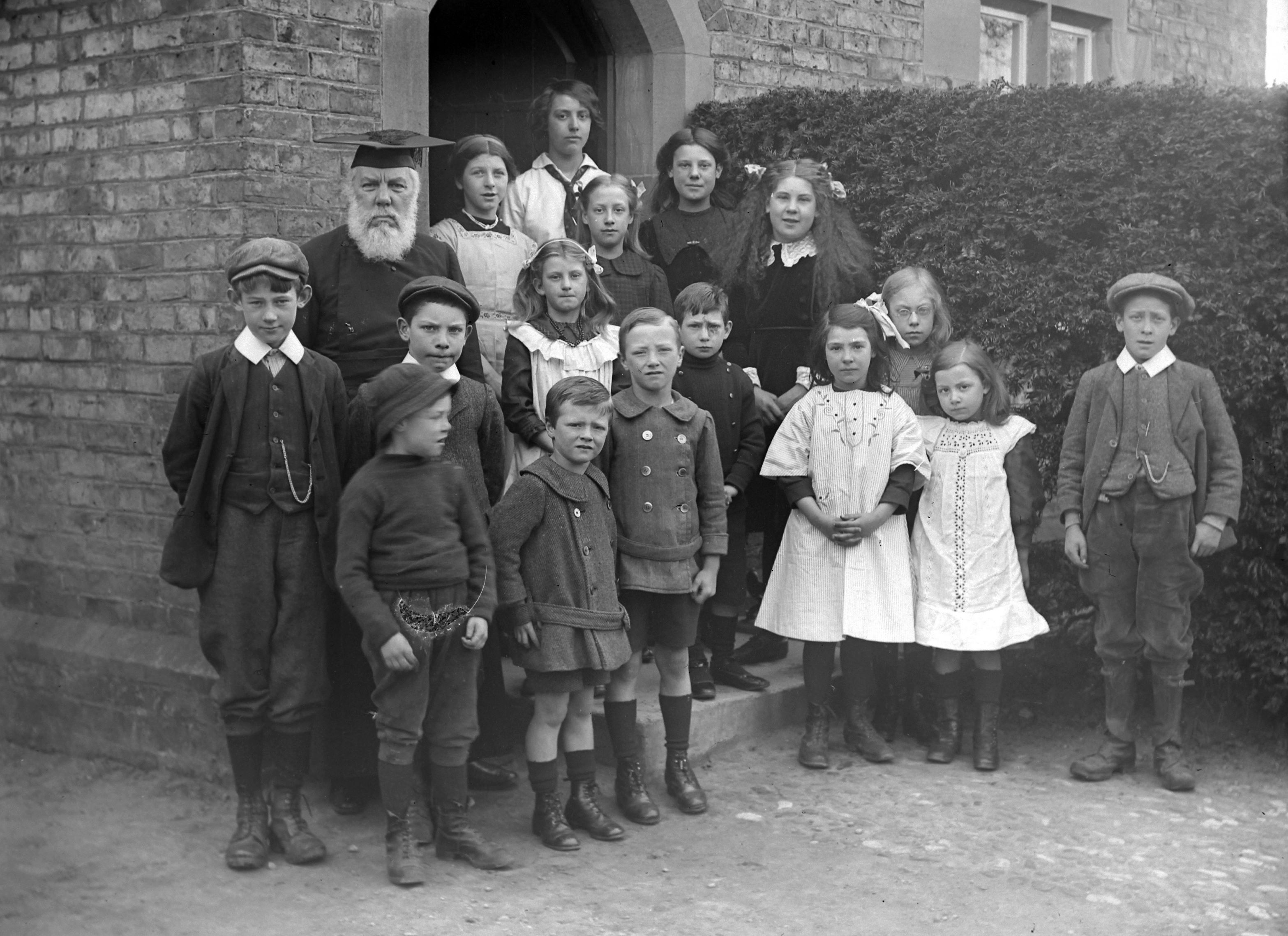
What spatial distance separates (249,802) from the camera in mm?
4742

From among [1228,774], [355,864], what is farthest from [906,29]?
[355,864]

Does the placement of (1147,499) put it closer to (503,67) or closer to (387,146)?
(387,146)

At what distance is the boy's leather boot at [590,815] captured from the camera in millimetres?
4918

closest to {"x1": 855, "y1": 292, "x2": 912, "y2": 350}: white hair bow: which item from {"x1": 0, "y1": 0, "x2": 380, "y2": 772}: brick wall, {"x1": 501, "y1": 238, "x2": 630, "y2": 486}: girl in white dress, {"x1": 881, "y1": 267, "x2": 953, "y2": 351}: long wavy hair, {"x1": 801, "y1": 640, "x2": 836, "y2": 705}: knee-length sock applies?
{"x1": 881, "y1": 267, "x2": 953, "y2": 351}: long wavy hair

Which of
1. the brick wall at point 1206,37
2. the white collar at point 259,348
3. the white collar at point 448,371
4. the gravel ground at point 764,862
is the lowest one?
the gravel ground at point 764,862

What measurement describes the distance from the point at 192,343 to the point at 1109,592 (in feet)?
10.9

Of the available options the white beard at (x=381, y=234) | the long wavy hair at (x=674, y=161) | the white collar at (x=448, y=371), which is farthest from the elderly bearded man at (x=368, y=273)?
the long wavy hair at (x=674, y=161)

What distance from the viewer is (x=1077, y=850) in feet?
15.9

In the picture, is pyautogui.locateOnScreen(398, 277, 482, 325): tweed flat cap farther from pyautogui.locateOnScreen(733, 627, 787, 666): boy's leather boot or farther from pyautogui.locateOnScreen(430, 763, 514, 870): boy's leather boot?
pyautogui.locateOnScreen(733, 627, 787, 666): boy's leather boot

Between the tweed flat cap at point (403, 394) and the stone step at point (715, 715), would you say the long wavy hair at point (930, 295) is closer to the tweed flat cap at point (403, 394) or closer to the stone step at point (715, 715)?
the stone step at point (715, 715)

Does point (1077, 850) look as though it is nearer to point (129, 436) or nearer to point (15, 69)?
point (129, 436)

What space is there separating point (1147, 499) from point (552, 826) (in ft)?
7.45

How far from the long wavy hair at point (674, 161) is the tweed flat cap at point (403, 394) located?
234 centimetres

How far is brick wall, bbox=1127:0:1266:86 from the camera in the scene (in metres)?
10.9
